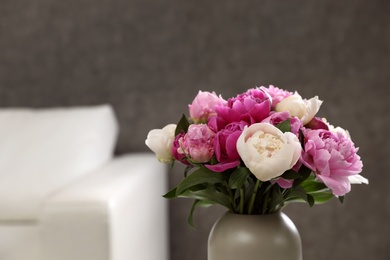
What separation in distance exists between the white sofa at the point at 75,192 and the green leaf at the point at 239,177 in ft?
1.95

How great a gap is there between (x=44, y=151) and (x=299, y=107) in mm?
1228

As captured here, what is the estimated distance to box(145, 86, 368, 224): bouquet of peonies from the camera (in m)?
0.88

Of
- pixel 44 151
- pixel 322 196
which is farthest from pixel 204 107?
pixel 44 151

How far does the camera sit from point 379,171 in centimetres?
243

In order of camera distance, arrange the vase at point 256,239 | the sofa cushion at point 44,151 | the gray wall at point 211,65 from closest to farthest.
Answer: the vase at point 256,239 < the sofa cushion at point 44,151 < the gray wall at point 211,65

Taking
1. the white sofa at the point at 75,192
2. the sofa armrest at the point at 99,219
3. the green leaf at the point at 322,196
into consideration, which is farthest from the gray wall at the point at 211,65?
the green leaf at the point at 322,196

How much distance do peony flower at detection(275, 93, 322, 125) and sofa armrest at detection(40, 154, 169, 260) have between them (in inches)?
25.6

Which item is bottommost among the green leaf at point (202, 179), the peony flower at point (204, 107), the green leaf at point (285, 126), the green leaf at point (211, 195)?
the green leaf at point (211, 195)

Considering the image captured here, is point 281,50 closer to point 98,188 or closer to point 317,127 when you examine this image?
point 98,188

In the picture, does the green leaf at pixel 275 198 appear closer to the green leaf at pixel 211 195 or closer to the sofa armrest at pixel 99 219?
the green leaf at pixel 211 195

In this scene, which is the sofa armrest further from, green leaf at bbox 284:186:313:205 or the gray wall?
the gray wall

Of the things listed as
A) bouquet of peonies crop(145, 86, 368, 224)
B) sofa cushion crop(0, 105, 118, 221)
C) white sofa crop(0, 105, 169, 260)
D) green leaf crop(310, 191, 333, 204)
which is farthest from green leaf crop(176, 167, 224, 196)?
sofa cushion crop(0, 105, 118, 221)

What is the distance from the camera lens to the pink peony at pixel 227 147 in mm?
920

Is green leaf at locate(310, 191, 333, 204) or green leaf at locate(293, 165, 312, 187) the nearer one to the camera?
green leaf at locate(293, 165, 312, 187)
